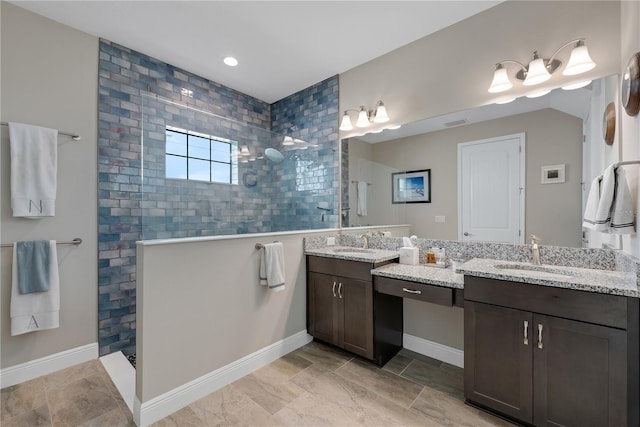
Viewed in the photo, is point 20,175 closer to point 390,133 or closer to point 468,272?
point 390,133

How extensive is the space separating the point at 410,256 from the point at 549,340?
40.2 inches

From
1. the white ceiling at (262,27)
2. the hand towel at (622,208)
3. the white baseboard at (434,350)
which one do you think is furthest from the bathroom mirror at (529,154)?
the white baseboard at (434,350)

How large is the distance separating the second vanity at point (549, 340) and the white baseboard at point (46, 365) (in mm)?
2782

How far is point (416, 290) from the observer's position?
192 cm

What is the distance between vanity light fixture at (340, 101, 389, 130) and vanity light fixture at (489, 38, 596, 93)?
2.89 feet

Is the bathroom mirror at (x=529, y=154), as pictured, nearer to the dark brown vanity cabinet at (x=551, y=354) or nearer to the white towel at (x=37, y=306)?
the dark brown vanity cabinet at (x=551, y=354)

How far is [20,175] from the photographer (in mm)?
2010

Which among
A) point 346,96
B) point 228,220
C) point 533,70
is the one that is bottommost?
point 228,220

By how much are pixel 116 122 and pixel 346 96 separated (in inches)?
86.9

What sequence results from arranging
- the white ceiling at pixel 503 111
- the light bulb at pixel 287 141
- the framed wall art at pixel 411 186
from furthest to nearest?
the light bulb at pixel 287 141, the framed wall art at pixel 411 186, the white ceiling at pixel 503 111

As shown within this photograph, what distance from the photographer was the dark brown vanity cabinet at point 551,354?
1.26 meters

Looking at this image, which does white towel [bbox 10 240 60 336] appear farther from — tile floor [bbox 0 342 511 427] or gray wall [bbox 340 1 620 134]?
gray wall [bbox 340 1 620 134]

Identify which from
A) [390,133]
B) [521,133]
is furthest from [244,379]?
[521,133]

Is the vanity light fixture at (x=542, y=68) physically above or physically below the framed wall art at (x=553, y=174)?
above
